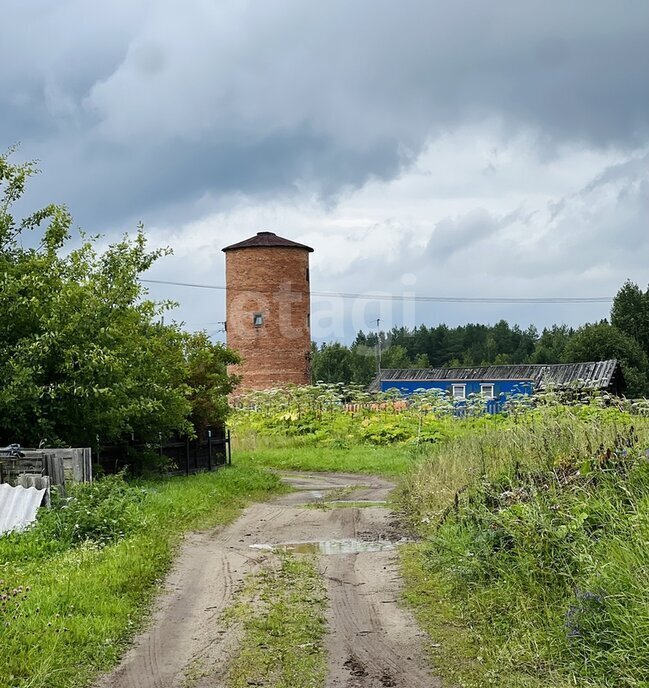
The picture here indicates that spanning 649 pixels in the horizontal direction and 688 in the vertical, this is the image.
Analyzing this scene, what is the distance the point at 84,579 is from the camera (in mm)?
8602

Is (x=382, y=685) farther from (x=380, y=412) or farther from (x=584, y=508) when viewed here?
(x=380, y=412)

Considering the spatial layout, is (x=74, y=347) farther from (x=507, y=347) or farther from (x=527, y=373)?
(x=507, y=347)

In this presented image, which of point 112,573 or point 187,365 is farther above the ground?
point 187,365

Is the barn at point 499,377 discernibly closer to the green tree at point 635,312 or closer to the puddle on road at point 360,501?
the green tree at point 635,312

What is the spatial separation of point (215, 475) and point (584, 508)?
12619mm

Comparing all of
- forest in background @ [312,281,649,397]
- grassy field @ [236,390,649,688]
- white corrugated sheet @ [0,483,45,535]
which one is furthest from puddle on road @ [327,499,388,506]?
forest in background @ [312,281,649,397]

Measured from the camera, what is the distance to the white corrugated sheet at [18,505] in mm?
11422

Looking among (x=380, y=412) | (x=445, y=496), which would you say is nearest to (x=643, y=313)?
(x=380, y=412)

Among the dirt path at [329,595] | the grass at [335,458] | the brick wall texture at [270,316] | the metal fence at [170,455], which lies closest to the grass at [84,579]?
the dirt path at [329,595]

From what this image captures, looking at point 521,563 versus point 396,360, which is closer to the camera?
point 521,563

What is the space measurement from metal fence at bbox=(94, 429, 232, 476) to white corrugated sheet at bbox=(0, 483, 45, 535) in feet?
15.0

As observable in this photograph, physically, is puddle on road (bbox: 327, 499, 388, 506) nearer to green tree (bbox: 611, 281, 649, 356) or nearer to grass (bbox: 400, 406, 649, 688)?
grass (bbox: 400, 406, 649, 688)

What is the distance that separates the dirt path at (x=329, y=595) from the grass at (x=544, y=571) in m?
0.29

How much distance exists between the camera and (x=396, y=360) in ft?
338
